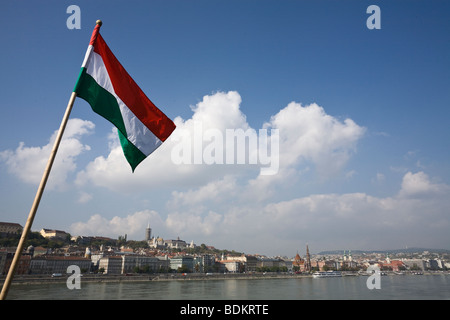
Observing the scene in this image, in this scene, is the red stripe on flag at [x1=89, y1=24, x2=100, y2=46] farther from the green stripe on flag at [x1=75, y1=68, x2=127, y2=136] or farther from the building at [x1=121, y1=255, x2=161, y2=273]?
the building at [x1=121, y1=255, x2=161, y2=273]

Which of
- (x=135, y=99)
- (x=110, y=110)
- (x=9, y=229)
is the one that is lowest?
(x=9, y=229)

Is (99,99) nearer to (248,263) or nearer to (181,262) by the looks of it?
(181,262)

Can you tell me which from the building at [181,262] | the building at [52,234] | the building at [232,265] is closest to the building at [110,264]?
the building at [181,262]

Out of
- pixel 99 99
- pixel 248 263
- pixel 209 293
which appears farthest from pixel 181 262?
pixel 99 99

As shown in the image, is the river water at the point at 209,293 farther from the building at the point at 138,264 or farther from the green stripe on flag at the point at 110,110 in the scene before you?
the building at the point at 138,264

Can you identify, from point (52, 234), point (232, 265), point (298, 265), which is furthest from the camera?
point (298, 265)
